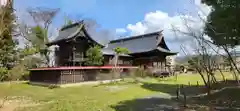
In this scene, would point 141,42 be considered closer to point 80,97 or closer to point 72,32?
point 72,32

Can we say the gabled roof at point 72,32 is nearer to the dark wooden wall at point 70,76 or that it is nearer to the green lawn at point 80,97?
the dark wooden wall at point 70,76

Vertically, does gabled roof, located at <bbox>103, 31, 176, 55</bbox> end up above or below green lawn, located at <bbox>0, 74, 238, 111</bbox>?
above

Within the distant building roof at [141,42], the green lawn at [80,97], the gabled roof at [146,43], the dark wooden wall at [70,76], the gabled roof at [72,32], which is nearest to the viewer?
the green lawn at [80,97]

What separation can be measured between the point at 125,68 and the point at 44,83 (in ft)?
37.7

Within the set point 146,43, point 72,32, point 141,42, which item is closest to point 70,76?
point 72,32

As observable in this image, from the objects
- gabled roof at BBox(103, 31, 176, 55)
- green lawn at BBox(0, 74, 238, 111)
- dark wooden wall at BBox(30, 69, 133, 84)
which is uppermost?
gabled roof at BBox(103, 31, 176, 55)

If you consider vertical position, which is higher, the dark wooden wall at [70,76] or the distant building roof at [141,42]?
the distant building roof at [141,42]

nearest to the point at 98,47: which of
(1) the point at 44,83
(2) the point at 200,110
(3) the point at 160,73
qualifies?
(1) the point at 44,83

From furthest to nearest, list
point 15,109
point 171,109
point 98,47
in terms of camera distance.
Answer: point 98,47 < point 15,109 < point 171,109

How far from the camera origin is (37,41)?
40.8m

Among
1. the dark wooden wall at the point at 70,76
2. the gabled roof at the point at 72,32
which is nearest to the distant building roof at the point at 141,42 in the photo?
the gabled roof at the point at 72,32

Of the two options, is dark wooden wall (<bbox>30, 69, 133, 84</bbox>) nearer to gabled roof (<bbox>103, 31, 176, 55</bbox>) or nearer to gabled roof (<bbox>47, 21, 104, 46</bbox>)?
gabled roof (<bbox>47, 21, 104, 46</bbox>)

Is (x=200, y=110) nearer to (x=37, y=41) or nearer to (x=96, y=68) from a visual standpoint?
(x=96, y=68)

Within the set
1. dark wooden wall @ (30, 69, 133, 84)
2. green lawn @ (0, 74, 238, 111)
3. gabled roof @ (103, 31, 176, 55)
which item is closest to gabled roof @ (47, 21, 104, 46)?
dark wooden wall @ (30, 69, 133, 84)
